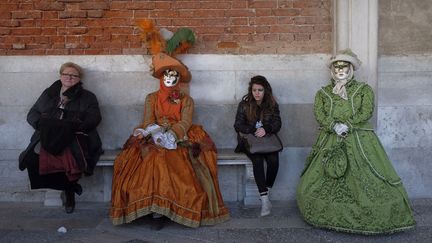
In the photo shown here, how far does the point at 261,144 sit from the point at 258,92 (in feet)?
1.75

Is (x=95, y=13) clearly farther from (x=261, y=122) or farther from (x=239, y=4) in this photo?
(x=261, y=122)

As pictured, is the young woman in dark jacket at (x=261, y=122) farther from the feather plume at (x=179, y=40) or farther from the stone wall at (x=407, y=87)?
the stone wall at (x=407, y=87)

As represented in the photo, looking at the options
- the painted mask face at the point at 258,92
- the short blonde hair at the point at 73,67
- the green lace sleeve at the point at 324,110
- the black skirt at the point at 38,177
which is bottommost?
the black skirt at the point at 38,177

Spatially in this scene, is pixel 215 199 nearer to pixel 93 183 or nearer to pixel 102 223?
pixel 102 223

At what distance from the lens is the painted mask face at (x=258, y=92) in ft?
19.2

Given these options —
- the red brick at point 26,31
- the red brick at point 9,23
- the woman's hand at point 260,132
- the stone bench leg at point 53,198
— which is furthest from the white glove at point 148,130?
the red brick at point 9,23

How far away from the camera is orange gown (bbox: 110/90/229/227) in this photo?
520cm

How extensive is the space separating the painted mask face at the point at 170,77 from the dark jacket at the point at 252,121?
71 cm

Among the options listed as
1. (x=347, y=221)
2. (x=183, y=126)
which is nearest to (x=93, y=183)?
(x=183, y=126)

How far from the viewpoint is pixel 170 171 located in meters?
5.28

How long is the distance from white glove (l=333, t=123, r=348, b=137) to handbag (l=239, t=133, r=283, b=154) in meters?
0.71

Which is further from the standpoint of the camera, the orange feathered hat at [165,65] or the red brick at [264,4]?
the red brick at [264,4]

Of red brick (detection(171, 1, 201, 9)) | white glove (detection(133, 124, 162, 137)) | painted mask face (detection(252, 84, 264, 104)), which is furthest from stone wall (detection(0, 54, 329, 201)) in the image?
white glove (detection(133, 124, 162, 137))

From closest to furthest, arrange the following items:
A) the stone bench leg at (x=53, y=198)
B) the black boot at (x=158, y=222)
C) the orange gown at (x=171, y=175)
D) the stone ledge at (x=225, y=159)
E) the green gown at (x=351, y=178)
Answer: the green gown at (x=351, y=178) < the orange gown at (x=171, y=175) < the black boot at (x=158, y=222) < the stone ledge at (x=225, y=159) < the stone bench leg at (x=53, y=198)
